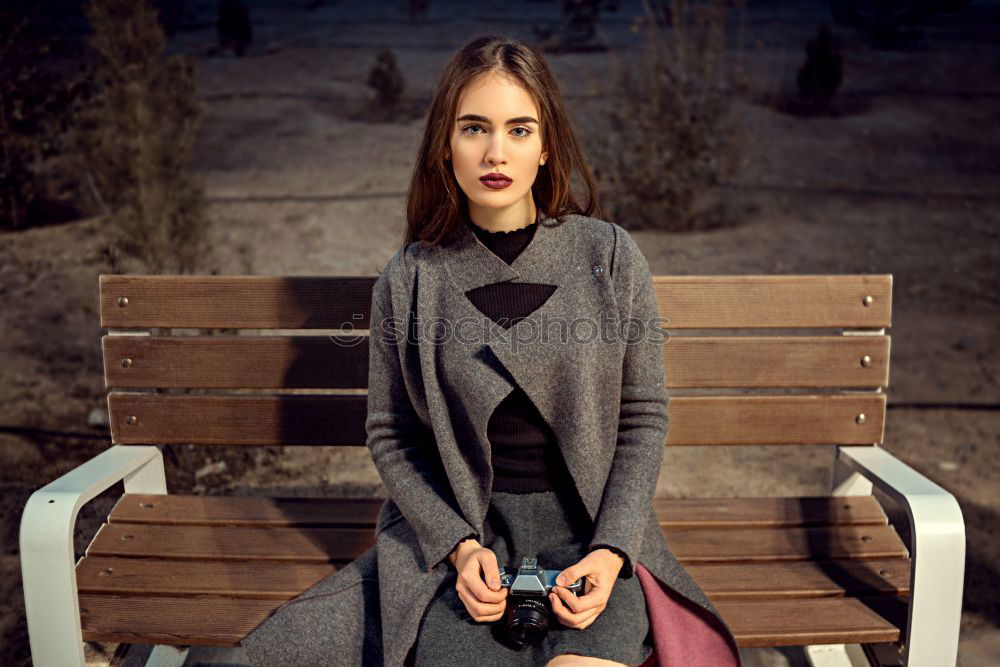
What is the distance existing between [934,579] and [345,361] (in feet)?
5.06

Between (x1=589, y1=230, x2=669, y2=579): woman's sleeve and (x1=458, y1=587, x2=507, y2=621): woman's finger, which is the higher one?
(x1=589, y1=230, x2=669, y2=579): woman's sleeve

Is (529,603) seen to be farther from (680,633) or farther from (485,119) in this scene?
(485,119)

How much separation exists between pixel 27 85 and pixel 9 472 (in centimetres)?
447

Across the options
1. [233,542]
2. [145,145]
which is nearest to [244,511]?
[233,542]

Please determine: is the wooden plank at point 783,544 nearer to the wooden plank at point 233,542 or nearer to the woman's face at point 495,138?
the wooden plank at point 233,542

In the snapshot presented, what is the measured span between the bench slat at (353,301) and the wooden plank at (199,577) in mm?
643

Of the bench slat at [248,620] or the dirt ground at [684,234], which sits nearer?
the bench slat at [248,620]

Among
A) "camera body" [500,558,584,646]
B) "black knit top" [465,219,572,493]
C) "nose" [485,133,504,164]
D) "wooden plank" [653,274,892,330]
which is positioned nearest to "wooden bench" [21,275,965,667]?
"wooden plank" [653,274,892,330]

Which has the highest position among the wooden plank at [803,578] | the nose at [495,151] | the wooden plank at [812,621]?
the nose at [495,151]

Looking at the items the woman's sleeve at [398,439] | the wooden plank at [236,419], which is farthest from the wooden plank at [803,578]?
the wooden plank at [236,419]

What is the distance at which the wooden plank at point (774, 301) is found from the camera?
8.48 feet

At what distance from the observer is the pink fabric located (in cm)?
187

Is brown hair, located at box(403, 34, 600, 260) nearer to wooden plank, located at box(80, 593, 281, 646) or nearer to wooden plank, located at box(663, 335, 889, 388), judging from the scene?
wooden plank, located at box(663, 335, 889, 388)

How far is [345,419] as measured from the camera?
8.74ft
